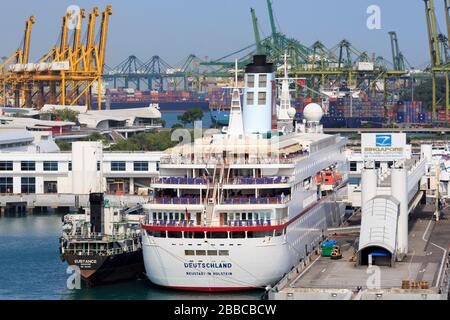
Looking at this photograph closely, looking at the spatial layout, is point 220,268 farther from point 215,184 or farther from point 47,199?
point 47,199

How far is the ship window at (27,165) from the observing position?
64.5m

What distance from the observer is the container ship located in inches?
1496

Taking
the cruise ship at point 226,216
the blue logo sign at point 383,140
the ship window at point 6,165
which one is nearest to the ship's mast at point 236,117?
the cruise ship at point 226,216

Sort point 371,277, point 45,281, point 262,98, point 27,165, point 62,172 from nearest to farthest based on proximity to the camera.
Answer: point 371,277 → point 45,281 → point 262,98 → point 62,172 → point 27,165

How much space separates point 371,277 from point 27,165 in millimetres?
35494

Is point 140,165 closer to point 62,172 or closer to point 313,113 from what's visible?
point 62,172

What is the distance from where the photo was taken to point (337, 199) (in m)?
47.9

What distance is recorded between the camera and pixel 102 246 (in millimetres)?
38344

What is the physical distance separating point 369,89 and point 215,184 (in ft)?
437

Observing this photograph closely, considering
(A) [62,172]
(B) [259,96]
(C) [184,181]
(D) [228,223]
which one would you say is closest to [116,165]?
(A) [62,172]

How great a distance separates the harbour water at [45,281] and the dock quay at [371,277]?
100 inches

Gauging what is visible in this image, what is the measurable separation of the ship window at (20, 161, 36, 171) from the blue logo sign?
23818 millimetres
